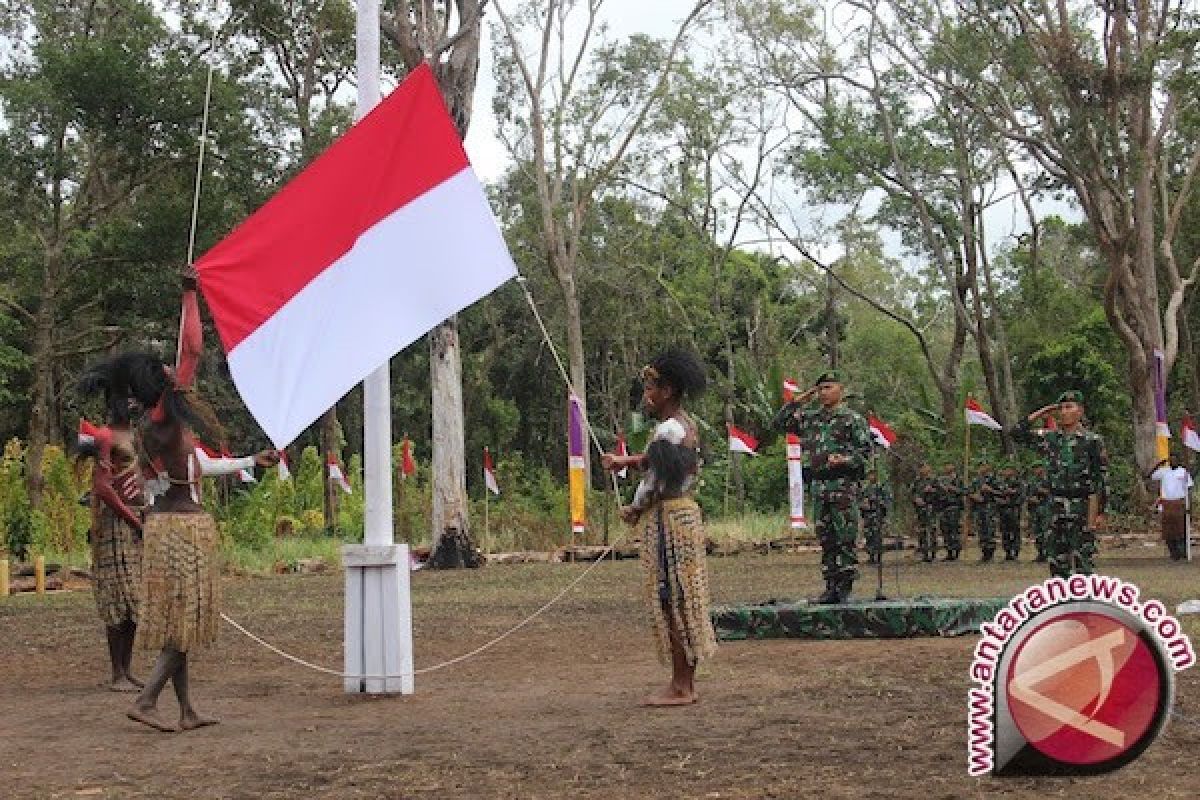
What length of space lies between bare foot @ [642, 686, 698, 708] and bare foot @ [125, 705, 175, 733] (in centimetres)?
244

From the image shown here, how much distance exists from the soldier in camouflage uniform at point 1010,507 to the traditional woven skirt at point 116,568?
1674 centimetres

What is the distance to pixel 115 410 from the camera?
354 inches

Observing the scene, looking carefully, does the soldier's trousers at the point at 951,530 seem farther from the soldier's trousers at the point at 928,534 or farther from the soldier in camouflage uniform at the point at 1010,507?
the soldier in camouflage uniform at the point at 1010,507

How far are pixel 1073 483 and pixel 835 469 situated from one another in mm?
2253

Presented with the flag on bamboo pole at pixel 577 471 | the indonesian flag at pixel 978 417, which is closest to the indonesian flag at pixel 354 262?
the indonesian flag at pixel 978 417

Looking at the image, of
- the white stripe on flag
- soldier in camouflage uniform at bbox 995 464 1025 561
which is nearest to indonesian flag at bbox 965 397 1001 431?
soldier in camouflage uniform at bbox 995 464 1025 561

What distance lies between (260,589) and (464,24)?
902cm

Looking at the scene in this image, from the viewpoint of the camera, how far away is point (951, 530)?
2430 centimetres

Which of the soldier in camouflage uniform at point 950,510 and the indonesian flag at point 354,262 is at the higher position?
the indonesian flag at point 354,262

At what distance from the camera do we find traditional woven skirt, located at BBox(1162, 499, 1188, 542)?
2192 centimetres

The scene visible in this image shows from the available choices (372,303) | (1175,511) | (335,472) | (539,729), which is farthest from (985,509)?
(539,729)

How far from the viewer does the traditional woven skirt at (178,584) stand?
7418 mm

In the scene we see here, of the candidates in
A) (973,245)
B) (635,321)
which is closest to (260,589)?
(973,245)

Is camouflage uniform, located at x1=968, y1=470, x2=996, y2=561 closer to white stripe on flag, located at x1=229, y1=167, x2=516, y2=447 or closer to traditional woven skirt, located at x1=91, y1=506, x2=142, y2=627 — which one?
white stripe on flag, located at x1=229, y1=167, x2=516, y2=447
